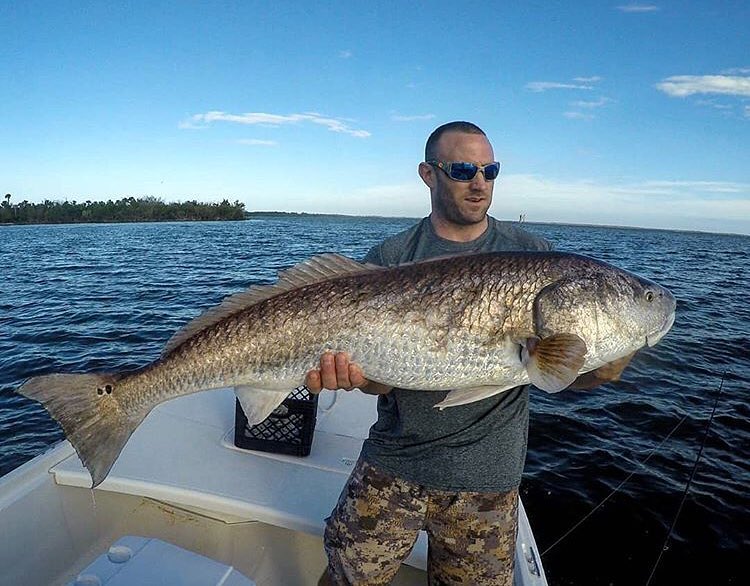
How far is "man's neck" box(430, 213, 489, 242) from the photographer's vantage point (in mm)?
3570

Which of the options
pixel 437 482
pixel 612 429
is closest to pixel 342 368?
pixel 437 482

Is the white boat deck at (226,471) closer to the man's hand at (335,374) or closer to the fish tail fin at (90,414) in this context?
the fish tail fin at (90,414)

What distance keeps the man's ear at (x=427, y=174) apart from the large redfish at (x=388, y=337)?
69cm

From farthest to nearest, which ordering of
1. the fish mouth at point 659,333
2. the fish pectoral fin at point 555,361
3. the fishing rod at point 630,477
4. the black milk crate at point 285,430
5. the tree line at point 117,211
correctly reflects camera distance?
the tree line at point 117,211 < the fishing rod at point 630,477 < the black milk crate at point 285,430 < the fish mouth at point 659,333 < the fish pectoral fin at point 555,361

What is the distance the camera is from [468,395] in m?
3.04

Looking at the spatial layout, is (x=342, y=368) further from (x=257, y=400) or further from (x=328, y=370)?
(x=257, y=400)

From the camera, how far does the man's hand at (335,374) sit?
10.3 feet

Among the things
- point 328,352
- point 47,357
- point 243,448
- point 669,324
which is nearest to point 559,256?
point 669,324

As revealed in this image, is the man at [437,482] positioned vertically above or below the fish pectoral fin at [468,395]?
below

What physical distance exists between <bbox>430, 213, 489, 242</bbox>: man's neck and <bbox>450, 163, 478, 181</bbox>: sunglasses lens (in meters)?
0.31

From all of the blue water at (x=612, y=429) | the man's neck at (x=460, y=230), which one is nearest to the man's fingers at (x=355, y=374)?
the man's neck at (x=460, y=230)

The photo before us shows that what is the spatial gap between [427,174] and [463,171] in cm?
33

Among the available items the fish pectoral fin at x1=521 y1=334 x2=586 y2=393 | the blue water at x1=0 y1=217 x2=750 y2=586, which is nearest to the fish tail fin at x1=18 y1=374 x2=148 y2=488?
the fish pectoral fin at x1=521 y1=334 x2=586 y2=393

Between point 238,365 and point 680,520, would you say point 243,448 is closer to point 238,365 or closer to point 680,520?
point 238,365
